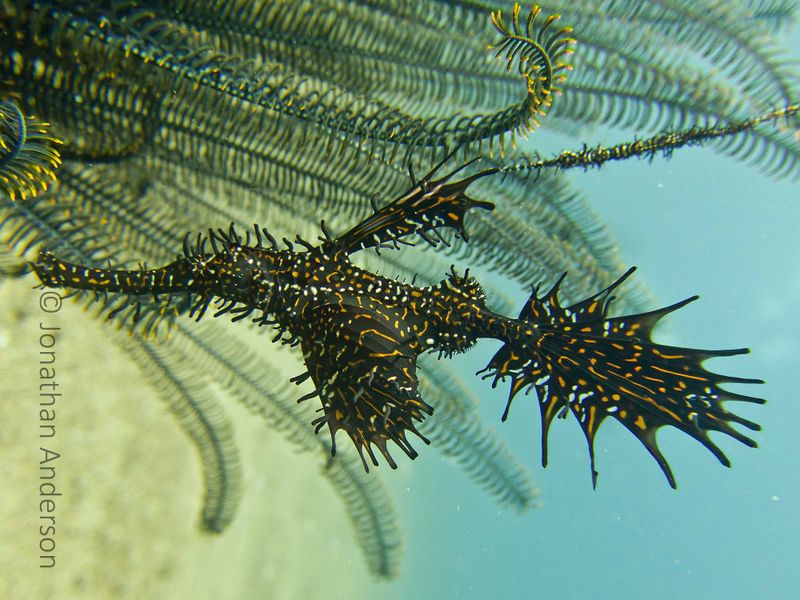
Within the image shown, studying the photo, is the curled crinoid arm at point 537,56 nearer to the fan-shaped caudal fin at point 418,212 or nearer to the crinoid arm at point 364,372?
the fan-shaped caudal fin at point 418,212

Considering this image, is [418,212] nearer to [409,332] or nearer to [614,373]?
[409,332]

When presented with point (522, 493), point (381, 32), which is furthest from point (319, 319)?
point (522, 493)

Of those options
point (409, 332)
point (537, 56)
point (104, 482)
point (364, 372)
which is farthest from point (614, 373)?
point (104, 482)

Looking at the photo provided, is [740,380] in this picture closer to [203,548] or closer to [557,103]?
[557,103]

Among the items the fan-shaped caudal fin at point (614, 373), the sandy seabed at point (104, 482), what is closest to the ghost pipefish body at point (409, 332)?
the fan-shaped caudal fin at point (614, 373)

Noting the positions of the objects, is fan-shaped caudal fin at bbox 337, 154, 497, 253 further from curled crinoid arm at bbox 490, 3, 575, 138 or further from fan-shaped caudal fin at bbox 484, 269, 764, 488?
fan-shaped caudal fin at bbox 484, 269, 764, 488

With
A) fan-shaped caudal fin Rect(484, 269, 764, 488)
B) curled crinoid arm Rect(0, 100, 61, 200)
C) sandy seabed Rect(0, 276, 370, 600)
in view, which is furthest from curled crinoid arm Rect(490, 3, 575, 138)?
sandy seabed Rect(0, 276, 370, 600)
